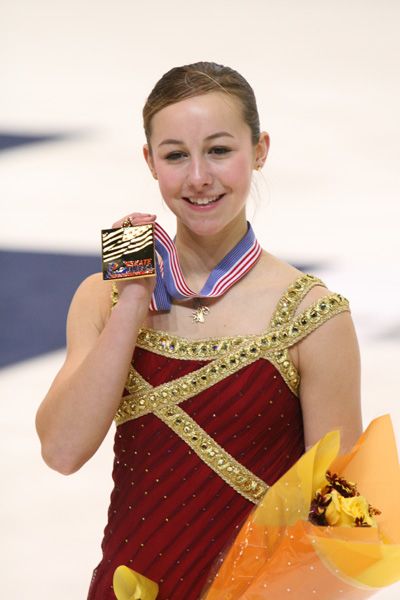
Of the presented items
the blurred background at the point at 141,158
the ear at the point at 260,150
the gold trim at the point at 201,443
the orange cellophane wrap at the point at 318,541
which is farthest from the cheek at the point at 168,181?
the blurred background at the point at 141,158

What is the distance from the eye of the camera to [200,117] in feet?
5.51

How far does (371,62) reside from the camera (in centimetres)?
430

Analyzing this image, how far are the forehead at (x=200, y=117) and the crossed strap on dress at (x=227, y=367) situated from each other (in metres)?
0.25

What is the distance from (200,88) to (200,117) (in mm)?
57

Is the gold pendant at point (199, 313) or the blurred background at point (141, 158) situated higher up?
the blurred background at point (141, 158)

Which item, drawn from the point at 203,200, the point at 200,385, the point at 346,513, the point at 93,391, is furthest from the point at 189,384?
the point at 346,513

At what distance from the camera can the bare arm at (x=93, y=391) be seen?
1.63 m

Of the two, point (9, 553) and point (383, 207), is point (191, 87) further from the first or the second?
point (383, 207)

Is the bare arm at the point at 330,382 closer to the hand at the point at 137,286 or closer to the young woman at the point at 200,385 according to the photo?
the young woman at the point at 200,385

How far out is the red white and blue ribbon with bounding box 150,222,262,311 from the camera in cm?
174

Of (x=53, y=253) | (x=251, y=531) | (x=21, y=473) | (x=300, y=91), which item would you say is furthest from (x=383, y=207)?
(x=251, y=531)

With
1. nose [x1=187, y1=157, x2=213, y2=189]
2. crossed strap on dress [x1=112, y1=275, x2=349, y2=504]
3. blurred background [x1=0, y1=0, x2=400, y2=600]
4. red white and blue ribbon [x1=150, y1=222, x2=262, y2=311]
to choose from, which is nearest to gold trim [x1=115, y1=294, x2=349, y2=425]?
crossed strap on dress [x1=112, y1=275, x2=349, y2=504]

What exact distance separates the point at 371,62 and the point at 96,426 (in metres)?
2.94

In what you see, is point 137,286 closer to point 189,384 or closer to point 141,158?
point 189,384
